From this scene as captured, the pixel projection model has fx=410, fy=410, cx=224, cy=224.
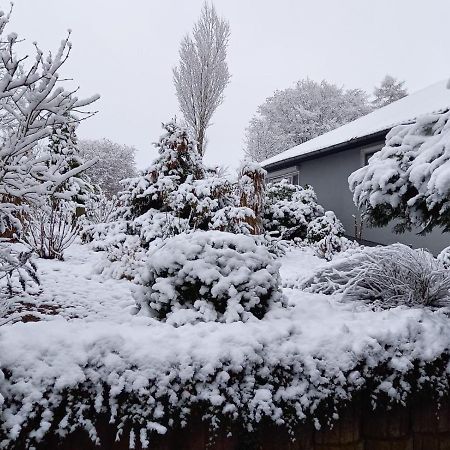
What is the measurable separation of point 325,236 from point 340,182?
10.8 feet

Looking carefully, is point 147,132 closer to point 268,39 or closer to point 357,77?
point 268,39

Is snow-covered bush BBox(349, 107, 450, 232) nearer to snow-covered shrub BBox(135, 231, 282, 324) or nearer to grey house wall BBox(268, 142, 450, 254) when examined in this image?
snow-covered shrub BBox(135, 231, 282, 324)

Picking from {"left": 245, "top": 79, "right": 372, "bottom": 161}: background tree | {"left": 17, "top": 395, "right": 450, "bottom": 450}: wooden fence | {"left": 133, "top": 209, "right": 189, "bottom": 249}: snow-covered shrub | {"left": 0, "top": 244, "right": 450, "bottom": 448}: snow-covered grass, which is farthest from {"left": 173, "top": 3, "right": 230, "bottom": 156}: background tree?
{"left": 17, "top": 395, "right": 450, "bottom": 450}: wooden fence

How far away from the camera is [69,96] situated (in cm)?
245

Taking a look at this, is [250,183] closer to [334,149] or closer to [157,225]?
[157,225]

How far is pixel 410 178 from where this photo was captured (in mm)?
3066

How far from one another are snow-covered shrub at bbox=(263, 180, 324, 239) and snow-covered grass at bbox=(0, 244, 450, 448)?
865cm

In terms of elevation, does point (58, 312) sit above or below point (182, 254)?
below

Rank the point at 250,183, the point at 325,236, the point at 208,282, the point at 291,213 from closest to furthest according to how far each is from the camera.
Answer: the point at 208,282 < the point at 250,183 < the point at 325,236 < the point at 291,213

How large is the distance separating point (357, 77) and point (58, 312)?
11433 cm

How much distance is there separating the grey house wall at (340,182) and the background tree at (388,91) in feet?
76.4

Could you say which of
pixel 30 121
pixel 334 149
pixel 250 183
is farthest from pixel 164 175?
pixel 334 149

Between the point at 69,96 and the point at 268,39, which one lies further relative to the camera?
the point at 268,39

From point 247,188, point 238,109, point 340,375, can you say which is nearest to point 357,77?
point 238,109
